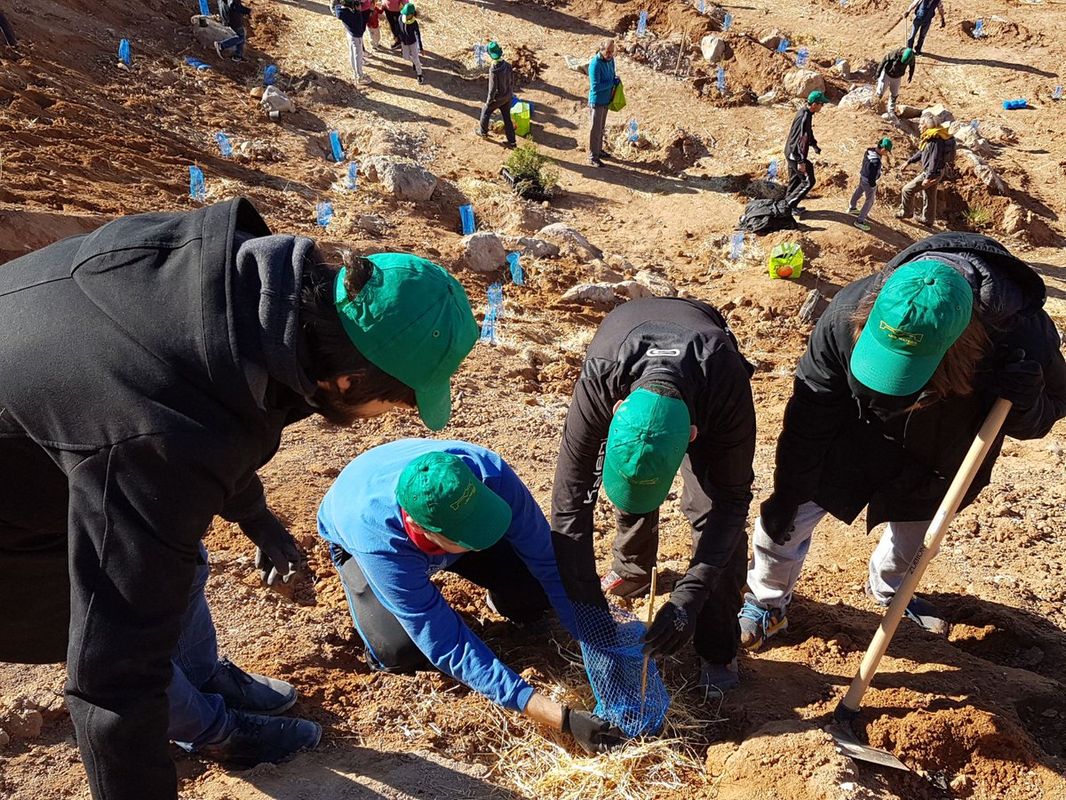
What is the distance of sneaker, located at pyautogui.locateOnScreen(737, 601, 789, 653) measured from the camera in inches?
Answer: 135

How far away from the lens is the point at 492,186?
949 centimetres

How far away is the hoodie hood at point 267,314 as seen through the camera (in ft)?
4.93

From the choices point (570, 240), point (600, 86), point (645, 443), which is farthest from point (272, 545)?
point (600, 86)

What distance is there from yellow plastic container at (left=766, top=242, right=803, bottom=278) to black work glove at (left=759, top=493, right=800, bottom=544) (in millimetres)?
5306

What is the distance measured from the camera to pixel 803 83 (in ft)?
40.0

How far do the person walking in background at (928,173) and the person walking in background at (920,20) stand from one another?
13.4 feet

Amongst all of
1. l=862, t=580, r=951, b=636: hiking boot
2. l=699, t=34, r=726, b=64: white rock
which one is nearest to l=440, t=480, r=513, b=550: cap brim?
l=862, t=580, r=951, b=636: hiking boot

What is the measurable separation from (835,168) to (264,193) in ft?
22.4

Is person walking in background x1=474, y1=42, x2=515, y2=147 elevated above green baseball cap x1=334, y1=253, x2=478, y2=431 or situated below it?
above

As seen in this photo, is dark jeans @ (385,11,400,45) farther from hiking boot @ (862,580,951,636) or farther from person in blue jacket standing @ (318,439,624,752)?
hiking boot @ (862,580,951,636)

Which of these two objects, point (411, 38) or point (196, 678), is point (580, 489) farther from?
point (411, 38)

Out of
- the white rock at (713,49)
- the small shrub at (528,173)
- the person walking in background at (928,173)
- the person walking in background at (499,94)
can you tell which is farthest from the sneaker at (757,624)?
the white rock at (713,49)

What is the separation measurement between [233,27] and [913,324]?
36.7 ft

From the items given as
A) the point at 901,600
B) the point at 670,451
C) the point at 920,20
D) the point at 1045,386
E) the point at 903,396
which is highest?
the point at 920,20
